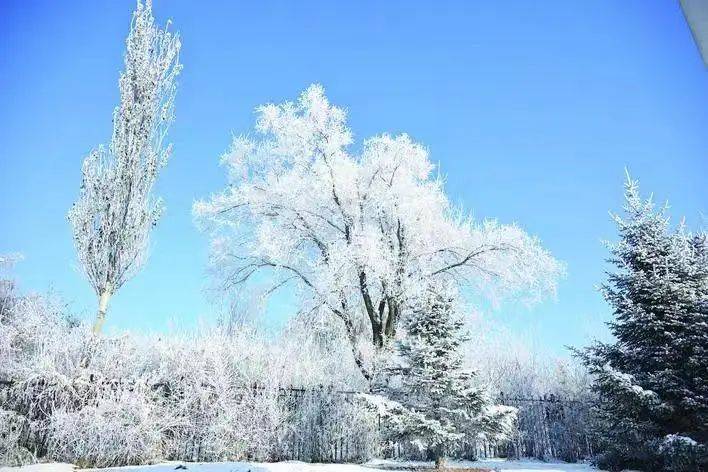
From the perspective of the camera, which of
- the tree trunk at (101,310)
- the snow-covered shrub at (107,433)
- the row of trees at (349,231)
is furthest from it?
the row of trees at (349,231)

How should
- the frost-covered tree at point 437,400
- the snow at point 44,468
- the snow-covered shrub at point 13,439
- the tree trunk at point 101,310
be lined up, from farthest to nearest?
the tree trunk at point 101,310 → the frost-covered tree at point 437,400 → the snow-covered shrub at point 13,439 → the snow at point 44,468

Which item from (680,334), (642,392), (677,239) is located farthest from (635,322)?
(677,239)

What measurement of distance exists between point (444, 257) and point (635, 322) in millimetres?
8823

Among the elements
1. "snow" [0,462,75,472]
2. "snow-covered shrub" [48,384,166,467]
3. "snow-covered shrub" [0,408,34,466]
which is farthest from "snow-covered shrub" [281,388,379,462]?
"snow-covered shrub" [0,408,34,466]

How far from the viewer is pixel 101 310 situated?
1085cm

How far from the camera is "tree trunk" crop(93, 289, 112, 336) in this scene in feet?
34.3

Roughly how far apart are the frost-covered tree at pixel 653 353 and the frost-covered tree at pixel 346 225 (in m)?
6.65

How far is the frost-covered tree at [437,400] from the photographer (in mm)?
8883

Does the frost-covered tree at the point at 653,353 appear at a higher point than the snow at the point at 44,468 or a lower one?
higher

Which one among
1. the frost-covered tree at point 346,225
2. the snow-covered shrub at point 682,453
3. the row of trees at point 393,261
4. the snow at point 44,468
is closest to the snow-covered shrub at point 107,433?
the snow at point 44,468

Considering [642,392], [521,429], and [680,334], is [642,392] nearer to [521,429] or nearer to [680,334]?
[680,334]

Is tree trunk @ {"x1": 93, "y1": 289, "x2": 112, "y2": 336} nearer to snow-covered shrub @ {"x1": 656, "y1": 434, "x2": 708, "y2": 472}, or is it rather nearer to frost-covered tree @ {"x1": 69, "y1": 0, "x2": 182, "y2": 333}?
frost-covered tree @ {"x1": 69, "y1": 0, "x2": 182, "y2": 333}

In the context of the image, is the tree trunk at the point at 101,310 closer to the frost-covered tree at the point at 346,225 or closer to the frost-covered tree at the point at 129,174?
the frost-covered tree at the point at 129,174

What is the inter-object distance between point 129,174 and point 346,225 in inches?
303
